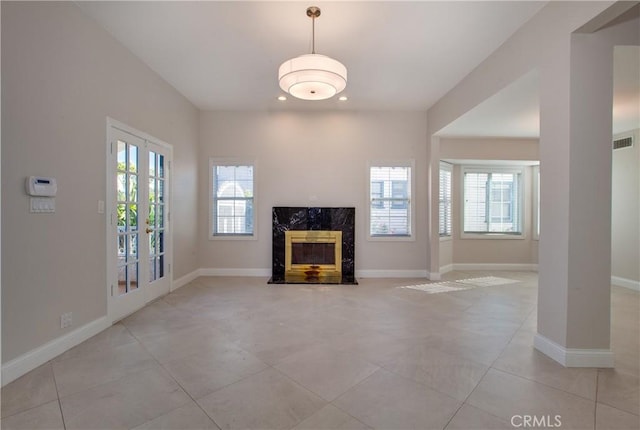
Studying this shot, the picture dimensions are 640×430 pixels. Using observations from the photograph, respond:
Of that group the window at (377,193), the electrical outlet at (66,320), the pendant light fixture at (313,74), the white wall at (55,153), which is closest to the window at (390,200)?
the window at (377,193)

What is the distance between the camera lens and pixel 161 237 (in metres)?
4.49

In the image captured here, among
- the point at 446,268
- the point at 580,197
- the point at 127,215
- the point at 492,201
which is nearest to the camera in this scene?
the point at 580,197

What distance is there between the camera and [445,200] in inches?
252

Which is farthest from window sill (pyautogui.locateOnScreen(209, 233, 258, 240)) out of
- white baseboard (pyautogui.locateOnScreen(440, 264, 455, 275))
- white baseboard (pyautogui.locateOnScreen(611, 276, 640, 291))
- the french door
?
white baseboard (pyautogui.locateOnScreen(611, 276, 640, 291))

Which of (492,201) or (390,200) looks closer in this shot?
(390,200)

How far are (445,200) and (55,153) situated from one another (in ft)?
20.1

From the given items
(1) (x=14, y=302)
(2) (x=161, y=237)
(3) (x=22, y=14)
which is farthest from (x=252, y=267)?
(3) (x=22, y=14)

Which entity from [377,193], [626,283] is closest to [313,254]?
[377,193]

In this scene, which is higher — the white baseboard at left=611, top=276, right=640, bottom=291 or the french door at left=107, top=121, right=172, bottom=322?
the french door at left=107, top=121, right=172, bottom=322

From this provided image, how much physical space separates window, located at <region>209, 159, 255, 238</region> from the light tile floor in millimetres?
2201

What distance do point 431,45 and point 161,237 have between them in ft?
14.1

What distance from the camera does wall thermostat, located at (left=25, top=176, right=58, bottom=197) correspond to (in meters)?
2.35

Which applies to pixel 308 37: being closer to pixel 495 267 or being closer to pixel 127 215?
pixel 127 215

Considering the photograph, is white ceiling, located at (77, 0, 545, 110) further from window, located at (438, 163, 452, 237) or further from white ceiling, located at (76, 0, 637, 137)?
window, located at (438, 163, 452, 237)
